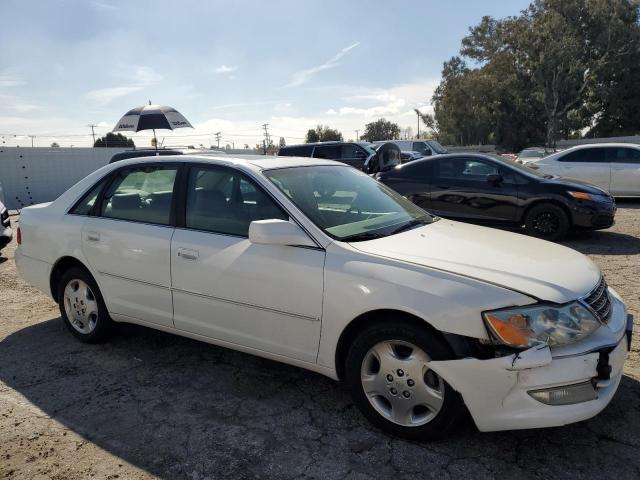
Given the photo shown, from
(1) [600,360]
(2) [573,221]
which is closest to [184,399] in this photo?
(1) [600,360]

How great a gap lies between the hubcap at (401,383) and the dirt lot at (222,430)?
0.53 feet

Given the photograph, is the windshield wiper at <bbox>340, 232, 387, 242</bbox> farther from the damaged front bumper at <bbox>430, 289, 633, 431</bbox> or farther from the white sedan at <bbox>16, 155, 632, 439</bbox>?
the damaged front bumper at <bbox>430, 289, 633, 431</bbox>

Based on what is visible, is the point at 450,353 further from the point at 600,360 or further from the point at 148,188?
the point at 148,188

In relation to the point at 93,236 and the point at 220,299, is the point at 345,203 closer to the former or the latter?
the point at 220,299

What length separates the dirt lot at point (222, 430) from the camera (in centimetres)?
261

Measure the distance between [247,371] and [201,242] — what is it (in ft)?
3.40

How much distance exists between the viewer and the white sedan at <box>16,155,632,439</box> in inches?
99.0

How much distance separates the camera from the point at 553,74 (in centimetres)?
4262

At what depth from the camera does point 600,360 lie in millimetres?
2590

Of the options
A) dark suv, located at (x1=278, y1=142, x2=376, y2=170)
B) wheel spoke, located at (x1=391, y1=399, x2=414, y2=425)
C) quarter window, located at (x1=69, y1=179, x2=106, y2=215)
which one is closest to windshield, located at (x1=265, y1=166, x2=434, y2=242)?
wheel spoke, located at (x1=391, y1=399, x2=414, y2=425)

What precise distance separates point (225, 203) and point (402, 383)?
67.3 inches

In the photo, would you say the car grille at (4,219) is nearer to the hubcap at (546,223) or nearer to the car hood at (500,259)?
the car hood at (500,259)

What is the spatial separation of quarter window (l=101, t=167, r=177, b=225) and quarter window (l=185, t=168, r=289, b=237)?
0.23 meters

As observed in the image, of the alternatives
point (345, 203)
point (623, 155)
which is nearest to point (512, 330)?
point (345, 203)
